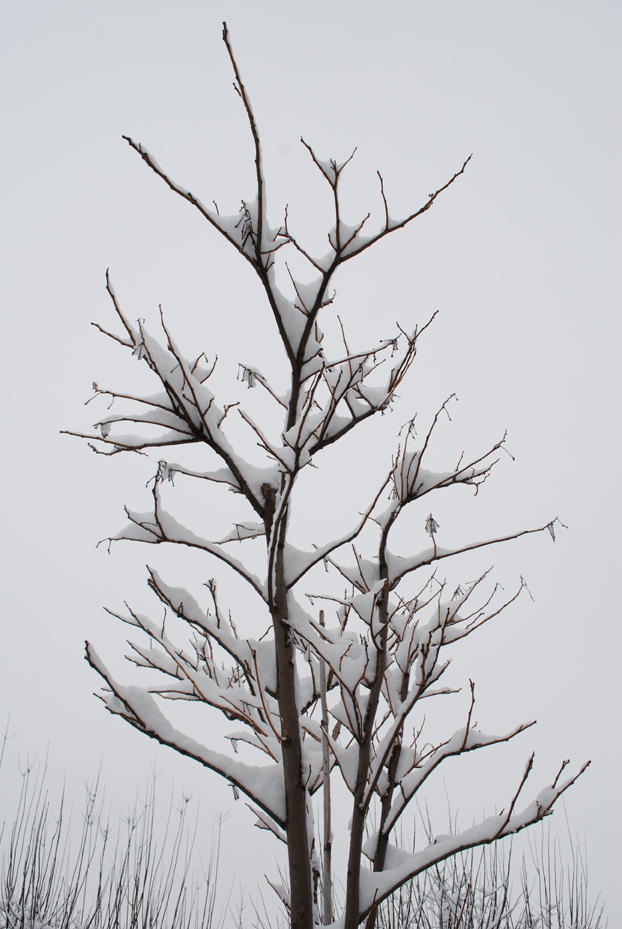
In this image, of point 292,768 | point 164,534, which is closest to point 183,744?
point 292,768

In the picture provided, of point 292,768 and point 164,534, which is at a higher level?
point 164,534

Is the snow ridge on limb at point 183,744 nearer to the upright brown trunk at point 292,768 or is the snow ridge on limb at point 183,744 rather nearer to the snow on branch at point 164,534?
→ the upright brown trunk at point 292,768

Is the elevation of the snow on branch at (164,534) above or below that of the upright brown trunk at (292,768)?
above

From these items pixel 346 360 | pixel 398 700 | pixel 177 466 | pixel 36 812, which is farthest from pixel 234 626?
pixel 36 812

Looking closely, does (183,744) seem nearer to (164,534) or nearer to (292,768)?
(292,768)

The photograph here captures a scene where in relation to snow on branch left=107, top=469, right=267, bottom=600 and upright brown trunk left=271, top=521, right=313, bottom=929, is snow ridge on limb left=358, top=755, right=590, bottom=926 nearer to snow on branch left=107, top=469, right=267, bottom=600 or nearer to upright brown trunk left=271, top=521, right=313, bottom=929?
upright brown trunk left=271, top=521, right=313, bottom=929

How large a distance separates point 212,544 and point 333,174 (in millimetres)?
1045

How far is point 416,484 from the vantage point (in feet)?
6.16

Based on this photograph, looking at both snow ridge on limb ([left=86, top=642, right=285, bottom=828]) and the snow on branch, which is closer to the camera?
snow ridge on limb ([left=86, top=642, right=285, bottom=828])

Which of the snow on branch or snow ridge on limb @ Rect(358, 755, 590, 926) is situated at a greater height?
the snow on branch

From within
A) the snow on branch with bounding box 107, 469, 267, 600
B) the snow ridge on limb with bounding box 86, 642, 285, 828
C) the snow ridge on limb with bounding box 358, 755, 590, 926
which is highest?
the snow on branch with bounding box 107, 469, 267, 600

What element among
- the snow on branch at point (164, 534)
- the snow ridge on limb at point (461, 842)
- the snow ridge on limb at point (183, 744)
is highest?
the snow on branch at point (164, 534)

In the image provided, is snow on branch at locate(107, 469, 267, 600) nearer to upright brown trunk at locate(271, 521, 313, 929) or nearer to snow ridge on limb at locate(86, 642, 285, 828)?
upright brown trunk at locate(271, 521, 313, 929)

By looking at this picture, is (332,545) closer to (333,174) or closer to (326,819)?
(326,819)
